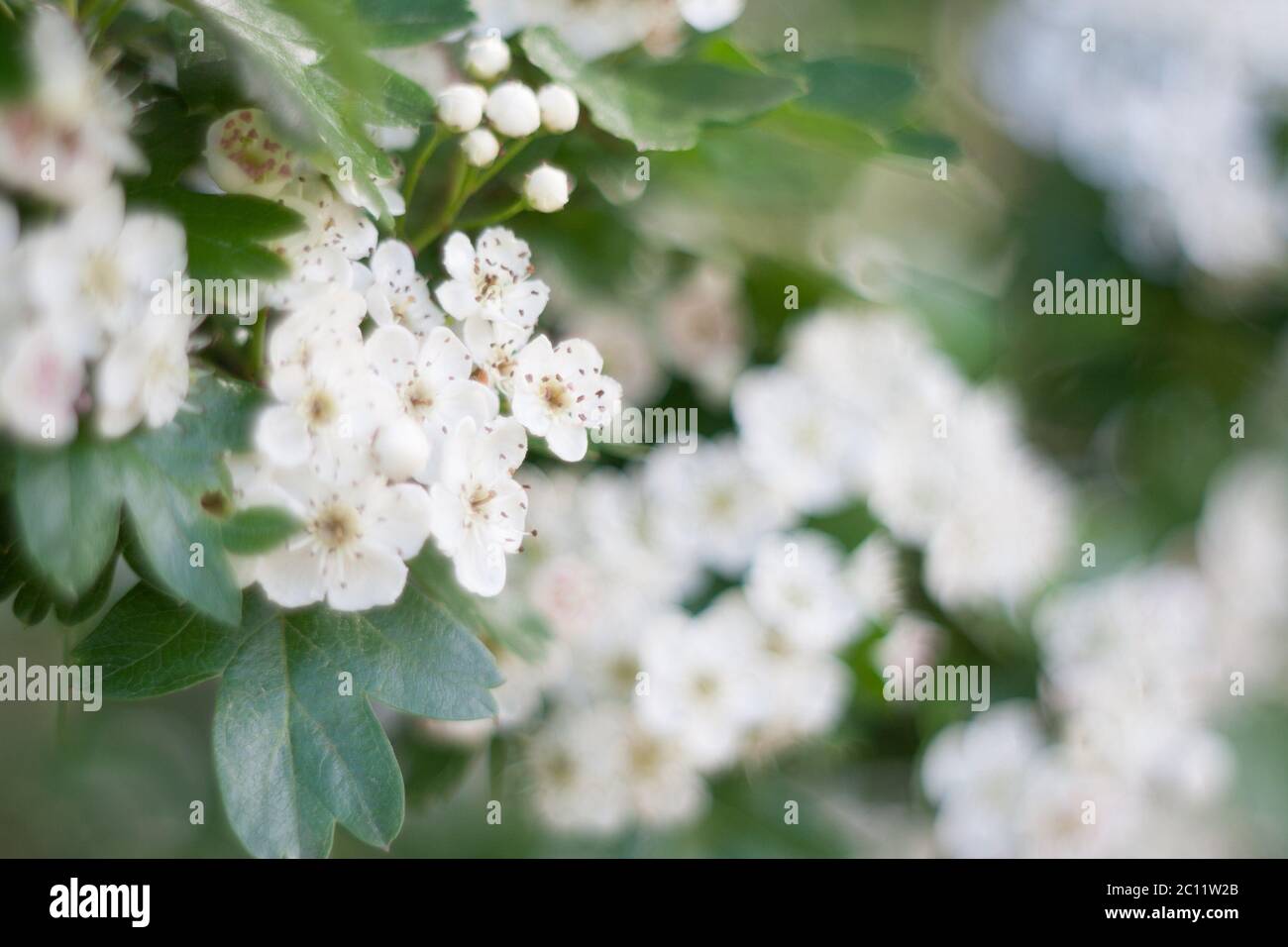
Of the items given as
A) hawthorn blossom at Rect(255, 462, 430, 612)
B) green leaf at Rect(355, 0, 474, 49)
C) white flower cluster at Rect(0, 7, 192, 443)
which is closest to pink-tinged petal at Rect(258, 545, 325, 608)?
hawthorn blossom at Rect(255, 462, 430, 612)

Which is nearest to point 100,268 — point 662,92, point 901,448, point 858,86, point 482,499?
point 482,499

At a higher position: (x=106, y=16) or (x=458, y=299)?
(x=106, y=16)

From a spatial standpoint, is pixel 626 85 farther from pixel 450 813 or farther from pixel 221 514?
pixel 450 813

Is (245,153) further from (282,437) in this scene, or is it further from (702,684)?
(702,684)

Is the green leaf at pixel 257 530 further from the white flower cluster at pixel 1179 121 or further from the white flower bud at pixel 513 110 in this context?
the white flower cluster at pixel 1179 121

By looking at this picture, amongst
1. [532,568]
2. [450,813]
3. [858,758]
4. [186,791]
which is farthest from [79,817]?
[858,758]
